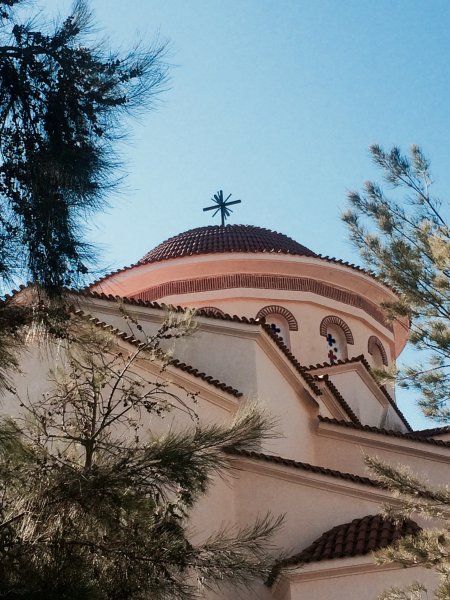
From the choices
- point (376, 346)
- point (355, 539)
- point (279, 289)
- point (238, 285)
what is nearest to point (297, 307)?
point (279, 289)

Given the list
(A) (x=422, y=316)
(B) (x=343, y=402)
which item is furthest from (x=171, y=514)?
(B) (x=343, y=402)

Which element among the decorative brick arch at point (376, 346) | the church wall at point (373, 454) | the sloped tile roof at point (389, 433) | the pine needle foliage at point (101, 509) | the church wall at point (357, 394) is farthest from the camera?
the decorative brick arch at point (376, 346)

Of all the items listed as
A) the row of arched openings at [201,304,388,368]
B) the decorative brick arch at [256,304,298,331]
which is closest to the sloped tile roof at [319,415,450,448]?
the row of arched openings at [201,304,388,368]

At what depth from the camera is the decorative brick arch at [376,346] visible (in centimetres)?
1927

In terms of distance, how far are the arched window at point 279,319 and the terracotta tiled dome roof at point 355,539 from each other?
6.97m

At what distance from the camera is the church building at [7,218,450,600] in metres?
10.5

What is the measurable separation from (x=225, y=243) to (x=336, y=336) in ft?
10.1

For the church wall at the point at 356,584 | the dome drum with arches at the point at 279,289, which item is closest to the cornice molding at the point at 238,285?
the dome drum with arches at the point at 279,289

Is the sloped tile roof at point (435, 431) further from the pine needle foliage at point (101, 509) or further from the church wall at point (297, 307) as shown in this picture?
the pine needle foliage at point (101, 509)

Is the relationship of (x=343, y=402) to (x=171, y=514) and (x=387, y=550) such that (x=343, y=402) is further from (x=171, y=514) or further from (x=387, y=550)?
(x=171, y=514)

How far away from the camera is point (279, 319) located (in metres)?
18.3

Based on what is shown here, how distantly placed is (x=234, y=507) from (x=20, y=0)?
24.9 feet

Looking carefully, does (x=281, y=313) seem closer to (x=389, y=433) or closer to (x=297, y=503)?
(x=389, y=433)

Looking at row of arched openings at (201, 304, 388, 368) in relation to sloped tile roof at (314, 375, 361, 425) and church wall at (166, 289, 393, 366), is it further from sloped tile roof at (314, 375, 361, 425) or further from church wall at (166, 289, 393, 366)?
sloped tile roof at (314, 375, 361, 425)
